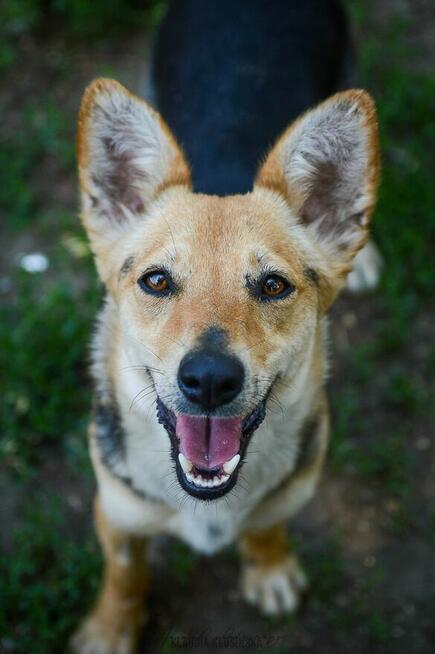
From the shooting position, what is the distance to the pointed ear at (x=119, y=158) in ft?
9.57

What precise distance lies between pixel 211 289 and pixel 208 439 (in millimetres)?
595

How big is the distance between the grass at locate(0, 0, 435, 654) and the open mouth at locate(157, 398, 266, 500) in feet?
5.47

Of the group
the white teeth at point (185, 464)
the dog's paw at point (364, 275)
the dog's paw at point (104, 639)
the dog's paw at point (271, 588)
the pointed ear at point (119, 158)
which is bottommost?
the dog's paw at point (104, 639)

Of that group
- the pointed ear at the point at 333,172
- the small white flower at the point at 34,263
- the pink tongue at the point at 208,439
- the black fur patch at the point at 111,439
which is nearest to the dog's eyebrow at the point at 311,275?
the pointed ear at the point at 333,172

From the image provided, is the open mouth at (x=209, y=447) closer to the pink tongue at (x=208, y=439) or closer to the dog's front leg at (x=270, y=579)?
the pink tongue at (x=208, y=439)

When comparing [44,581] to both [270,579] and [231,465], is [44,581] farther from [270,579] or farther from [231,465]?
[231,465]

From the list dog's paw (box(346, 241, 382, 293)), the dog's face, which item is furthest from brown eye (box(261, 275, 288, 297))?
dog's paw (box(346, 241, 382, 293))

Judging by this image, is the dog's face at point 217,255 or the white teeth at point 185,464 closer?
the dog's face at point 217,255

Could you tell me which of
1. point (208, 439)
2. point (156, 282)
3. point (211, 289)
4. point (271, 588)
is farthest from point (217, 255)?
point (271, 588)

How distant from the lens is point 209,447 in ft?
9.09

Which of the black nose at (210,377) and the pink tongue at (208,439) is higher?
the black nose at (210,377)

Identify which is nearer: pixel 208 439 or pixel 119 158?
pixel 208 439

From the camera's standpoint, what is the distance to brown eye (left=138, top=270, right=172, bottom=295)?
2.81 metres

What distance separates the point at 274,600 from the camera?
4.06 meters
